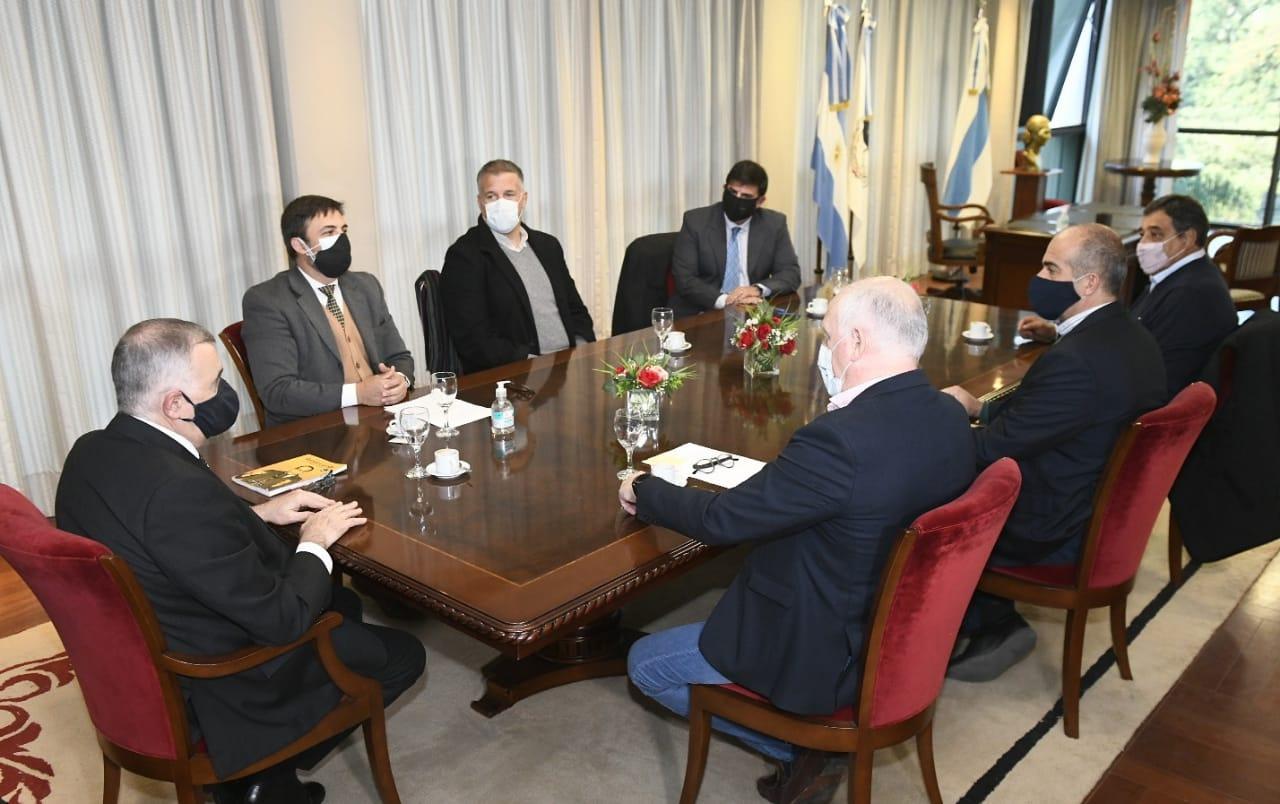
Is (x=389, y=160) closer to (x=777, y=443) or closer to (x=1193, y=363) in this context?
(x=777, y=443)

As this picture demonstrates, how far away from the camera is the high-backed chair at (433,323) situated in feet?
12.8

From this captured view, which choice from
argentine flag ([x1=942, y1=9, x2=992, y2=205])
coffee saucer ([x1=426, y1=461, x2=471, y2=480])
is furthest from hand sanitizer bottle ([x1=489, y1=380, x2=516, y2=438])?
argentine flag ([x1=942, y1=9, x2=992, y2=205])

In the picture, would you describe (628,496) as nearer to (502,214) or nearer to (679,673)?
(679,673)

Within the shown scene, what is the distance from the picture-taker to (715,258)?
4.79 m

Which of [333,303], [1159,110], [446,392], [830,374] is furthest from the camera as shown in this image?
[1159,110]

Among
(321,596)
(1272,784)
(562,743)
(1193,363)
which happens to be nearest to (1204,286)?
(1193,363)

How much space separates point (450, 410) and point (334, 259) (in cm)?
69

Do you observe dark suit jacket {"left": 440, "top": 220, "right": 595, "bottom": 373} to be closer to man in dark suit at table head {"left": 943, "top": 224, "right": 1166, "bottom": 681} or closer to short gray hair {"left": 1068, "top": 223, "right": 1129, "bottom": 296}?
man in dark suit at table head {"left": 943, "top": 224, "right": 1166, "bottom": 681}

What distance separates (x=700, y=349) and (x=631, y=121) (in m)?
2.84

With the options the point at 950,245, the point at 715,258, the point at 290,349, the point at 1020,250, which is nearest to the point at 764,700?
the point at 290,349

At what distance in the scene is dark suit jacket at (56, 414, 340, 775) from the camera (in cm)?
190

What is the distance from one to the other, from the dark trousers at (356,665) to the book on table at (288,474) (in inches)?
12.6

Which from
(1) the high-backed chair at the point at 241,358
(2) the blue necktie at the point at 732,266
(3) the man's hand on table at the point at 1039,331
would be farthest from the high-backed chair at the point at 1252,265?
(1) the high-backed chair at the point at 241,358

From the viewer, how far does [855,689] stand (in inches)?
84.1
